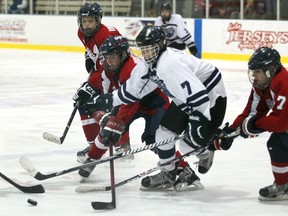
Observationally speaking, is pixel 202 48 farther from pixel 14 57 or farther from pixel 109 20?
pixel 14 57

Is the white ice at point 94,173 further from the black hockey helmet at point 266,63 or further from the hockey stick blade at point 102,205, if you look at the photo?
the black hockey helmet at point 266,63

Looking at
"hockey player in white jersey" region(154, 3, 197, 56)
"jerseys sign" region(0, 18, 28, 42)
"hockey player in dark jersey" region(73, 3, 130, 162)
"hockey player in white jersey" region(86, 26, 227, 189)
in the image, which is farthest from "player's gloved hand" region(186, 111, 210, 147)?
"jerseys sign" region(0, 18, 28, 42)

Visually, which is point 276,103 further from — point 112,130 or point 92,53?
point 92,53

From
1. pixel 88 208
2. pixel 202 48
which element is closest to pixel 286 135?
pixel 88 208

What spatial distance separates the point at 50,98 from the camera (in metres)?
8.10

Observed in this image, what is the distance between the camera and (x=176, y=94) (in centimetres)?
377

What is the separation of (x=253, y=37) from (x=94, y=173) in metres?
7.72

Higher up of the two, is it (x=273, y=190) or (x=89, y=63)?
(x=89, y=63)

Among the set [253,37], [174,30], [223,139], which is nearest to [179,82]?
[223,139]

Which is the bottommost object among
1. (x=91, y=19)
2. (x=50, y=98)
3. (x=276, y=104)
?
(x=50, y=98)

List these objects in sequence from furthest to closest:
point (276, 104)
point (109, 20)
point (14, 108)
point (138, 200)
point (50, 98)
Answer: point (109, 20), point (50, 98), point (14, 108), point (138, 200), point (276, 104)

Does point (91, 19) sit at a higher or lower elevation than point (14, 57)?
higher

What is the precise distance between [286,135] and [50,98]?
4689 mm

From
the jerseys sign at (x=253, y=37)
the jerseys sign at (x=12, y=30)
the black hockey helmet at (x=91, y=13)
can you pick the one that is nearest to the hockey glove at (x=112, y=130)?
the black hockey helmet at (x=91, y=13)
